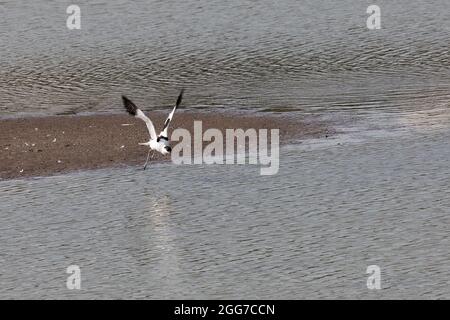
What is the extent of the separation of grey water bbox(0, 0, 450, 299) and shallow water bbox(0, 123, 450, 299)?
0.13 feet

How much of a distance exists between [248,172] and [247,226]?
310cm

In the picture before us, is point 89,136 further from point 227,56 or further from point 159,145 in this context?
point 227,56

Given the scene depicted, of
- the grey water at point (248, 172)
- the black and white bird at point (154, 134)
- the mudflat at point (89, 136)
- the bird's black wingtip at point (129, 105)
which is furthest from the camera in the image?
the mudflat at point (89, 136)

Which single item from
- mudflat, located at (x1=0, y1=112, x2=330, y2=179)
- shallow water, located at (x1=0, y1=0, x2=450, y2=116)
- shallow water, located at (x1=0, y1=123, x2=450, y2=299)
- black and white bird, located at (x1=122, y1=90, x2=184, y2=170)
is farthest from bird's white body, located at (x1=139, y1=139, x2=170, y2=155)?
shallow water, located at (x1=0, y1=0, x2=450, y2=116)

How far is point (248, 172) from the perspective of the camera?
22953 millimetres

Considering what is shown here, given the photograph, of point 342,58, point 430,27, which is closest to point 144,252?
point 342,58

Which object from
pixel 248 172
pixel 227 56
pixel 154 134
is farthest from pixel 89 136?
pixel 227 56

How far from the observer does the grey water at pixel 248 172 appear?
706 inches

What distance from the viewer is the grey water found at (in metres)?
17.9

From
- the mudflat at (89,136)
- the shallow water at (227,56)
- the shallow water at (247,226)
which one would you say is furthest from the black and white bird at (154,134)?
the shallow water at (227,56)

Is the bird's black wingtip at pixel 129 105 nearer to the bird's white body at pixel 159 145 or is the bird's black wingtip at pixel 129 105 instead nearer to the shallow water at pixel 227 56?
the bird's white body at pixel 159 145

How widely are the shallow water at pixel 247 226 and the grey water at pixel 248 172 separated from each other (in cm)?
4

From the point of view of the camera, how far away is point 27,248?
19.2 meters

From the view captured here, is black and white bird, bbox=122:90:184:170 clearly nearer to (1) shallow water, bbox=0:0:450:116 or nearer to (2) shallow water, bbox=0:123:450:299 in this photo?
(2) shallow water, bbox=0:123:450:299
